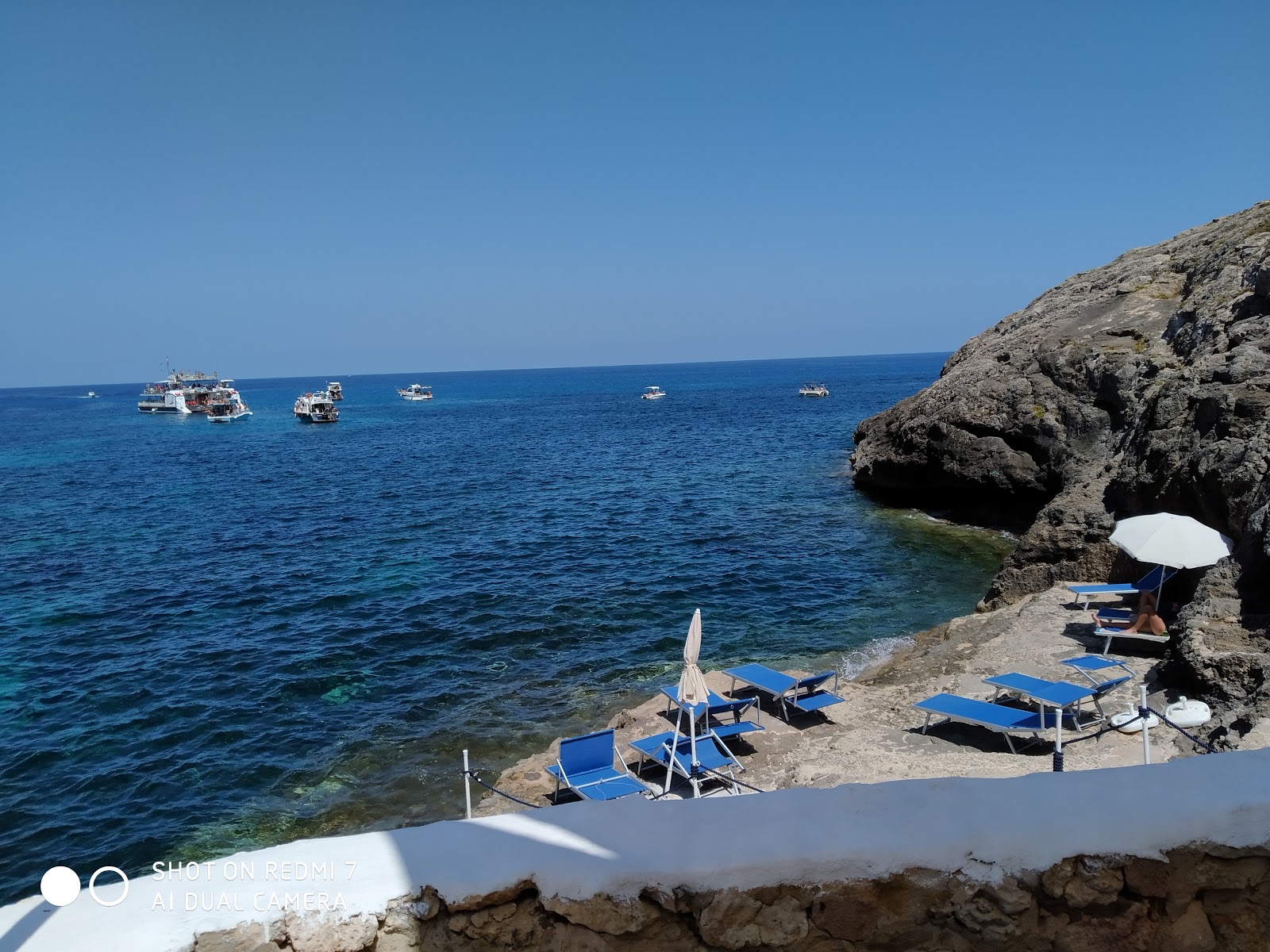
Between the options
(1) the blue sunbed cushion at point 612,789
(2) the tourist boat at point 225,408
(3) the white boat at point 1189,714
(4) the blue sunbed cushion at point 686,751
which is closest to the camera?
(3) the white boat at point 1189,714

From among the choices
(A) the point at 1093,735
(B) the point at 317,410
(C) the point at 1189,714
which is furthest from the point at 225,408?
(C) the point at 1189,714

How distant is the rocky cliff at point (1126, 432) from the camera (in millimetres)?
11031

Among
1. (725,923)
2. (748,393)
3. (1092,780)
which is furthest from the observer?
(748,393)

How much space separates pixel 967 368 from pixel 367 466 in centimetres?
3358

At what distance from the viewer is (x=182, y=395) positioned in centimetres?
9750

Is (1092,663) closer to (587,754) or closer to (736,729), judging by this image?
(736,729)

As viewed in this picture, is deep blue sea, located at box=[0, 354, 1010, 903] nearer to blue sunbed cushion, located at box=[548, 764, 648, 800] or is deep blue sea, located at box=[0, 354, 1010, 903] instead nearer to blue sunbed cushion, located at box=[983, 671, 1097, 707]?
blue sunbed cushion, located at box=[548, 764, 648, 800]

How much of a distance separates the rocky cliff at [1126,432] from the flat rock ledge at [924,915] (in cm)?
657

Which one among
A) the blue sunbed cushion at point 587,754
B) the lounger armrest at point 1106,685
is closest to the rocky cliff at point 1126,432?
the lounger armrest at point 1106,685

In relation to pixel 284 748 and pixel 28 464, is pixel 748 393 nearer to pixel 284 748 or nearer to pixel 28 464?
pixel 28 464

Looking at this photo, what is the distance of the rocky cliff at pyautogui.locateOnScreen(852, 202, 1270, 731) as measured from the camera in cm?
1103

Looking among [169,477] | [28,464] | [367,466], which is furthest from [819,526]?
[28,464]

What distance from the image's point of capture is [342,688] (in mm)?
15211

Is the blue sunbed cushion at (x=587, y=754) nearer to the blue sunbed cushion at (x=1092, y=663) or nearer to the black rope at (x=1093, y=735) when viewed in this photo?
the black rope at (x=1093, y=735)
